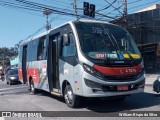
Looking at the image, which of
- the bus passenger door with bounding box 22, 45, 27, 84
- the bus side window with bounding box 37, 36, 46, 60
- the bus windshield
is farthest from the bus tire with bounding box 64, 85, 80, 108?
the bus passenger door with bounding box 22, 45, 27, 84

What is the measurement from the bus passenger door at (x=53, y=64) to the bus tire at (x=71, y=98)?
1236mm

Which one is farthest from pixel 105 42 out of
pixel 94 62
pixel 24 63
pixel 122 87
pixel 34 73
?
pixel 24 63

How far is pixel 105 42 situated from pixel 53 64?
318 cm

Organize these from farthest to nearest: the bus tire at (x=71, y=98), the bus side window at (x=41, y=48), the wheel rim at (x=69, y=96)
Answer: the bus side window at (x=41, y=48) < the wheel rim at (x=69, y=96) < the bus tire at (x=71, y=98)

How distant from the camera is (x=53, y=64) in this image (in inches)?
492

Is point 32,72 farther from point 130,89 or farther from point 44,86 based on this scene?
point 130,89

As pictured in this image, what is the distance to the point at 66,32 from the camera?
1081 centimetres

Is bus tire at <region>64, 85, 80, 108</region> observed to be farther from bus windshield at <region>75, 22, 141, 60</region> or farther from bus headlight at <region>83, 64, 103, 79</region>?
bus windshield at <region>75, 22, 141, 60</region>

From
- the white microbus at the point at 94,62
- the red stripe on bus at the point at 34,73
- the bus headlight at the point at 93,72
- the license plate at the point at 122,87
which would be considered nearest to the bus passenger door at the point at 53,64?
the white microbus at the point at 94,62

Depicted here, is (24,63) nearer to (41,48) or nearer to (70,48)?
(41,48)

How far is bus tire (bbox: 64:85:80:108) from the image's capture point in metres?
10.2

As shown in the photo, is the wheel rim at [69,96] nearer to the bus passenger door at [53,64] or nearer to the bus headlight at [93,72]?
the bus passenger door at [53,64]

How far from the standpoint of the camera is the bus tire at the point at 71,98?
10.2 metres

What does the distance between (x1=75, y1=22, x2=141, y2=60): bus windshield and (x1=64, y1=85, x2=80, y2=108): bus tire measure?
5.13ft
